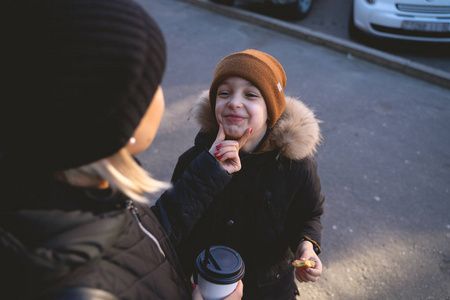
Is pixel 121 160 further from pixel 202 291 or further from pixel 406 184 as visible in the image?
pixel 406 184

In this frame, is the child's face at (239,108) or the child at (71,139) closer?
the child at (71,139)

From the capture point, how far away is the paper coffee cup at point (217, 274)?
1.32 metres

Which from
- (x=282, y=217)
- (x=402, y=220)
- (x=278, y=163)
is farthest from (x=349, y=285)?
(x=278, y=163)

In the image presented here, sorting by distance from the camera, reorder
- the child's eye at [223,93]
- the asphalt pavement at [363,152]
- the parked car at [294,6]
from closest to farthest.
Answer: the child's eye at [223,93] → the asphalt pavement at [363,152] → the parked car at [294,6]

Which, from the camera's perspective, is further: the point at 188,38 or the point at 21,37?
the point at 188,38

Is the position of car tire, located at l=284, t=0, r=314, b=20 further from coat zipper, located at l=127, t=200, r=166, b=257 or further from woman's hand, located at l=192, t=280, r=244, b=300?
coat zipper, located at l=127, t=200, r=166, b=257

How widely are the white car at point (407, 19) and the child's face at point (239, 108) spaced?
17.2ft

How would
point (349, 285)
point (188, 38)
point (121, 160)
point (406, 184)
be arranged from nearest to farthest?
1. point (121, 160)
2. point (349, 285)
3. point (406, 184)
4. point (188, 38)

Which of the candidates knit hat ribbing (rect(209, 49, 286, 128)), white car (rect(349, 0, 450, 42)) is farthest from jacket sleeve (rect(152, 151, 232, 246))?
white car (rect(349, 0, 450, 42))

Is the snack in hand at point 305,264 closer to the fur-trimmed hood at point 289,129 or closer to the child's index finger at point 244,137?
the fur-trimmed hood at point 289,129

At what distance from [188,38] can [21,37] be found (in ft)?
20.3

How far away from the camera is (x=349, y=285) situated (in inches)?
103

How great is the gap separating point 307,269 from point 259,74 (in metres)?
0.89

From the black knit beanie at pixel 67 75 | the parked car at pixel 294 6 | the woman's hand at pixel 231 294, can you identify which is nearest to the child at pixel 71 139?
the black knit beanie at pixel 67 75
